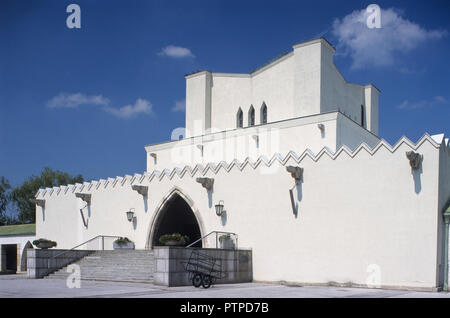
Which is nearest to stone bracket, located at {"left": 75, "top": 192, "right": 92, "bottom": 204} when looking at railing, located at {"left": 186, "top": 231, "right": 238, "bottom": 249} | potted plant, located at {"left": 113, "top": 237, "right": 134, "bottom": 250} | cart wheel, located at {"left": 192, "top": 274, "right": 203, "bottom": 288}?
potted plant, located at {"left": 113, "top": 237, "right": 134, "bottom": 250}

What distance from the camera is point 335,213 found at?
59.1 feet

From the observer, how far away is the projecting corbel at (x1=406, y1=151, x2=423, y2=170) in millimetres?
16016

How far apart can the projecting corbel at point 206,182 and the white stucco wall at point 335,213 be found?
0.27m

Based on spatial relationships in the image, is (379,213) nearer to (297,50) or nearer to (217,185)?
(217,185)

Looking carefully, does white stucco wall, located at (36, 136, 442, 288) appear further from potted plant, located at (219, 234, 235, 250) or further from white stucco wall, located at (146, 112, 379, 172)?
white stucco wall, located at (146, 112, 379, 172)

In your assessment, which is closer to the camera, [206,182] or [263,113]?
[206,182]

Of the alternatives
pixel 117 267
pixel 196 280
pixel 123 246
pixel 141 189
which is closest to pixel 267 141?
pixel 141 189

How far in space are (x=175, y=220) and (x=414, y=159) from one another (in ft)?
46.9

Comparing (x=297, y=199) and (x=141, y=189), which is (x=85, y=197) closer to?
(x=141, y=189)

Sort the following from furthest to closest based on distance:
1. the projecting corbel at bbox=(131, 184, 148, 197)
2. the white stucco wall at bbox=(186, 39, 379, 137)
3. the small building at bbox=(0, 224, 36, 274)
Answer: the small building at bbox=(0, 224, 36, 274) < the white stucco wall at bbox=(186, 39, 379, 137) < the projecting corbel at bbox=(131, 184, 148, 197)

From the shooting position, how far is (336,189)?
18.1 meters

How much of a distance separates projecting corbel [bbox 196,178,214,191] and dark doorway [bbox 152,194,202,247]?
2259 mm

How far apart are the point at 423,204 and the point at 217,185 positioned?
8928mm
